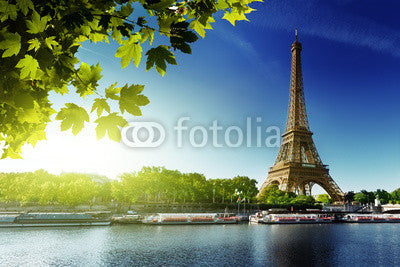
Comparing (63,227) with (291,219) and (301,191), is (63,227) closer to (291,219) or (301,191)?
→ (291,219)

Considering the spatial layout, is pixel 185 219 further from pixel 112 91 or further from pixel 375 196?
pixel 375 196

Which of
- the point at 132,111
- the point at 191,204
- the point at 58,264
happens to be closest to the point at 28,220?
the point at 58,264

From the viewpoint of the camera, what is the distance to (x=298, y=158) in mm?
80688

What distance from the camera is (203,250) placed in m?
27.6

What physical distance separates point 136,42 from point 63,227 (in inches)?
2015

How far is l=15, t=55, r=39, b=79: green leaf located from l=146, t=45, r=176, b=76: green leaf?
34.9 inches

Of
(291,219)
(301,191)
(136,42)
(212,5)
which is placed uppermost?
(212,5)

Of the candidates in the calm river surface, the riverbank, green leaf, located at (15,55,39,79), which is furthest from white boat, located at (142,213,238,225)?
green leaf, located at (15,55,39,79)

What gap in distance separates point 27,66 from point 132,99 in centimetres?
82

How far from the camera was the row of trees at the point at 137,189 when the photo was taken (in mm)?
64875

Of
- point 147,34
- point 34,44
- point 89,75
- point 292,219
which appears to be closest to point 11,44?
point 34,44

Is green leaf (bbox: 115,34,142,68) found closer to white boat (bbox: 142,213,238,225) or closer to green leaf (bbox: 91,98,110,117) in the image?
green leaf (bbox: 91,98,110,117)

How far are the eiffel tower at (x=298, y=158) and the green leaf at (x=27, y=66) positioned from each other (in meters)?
79.6

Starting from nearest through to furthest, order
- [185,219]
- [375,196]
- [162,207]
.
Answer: [185,219] < [162,207] < [375,196]
